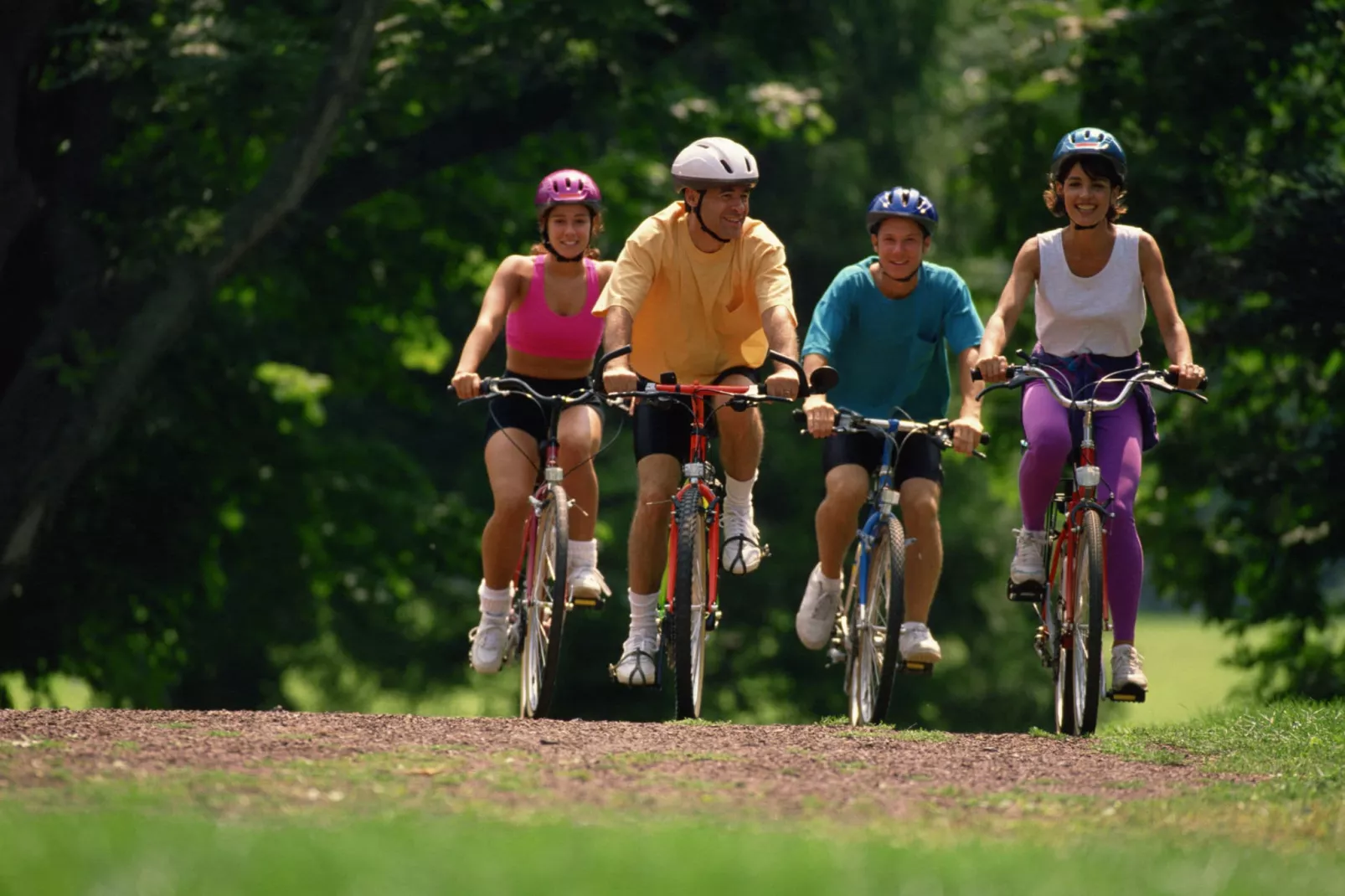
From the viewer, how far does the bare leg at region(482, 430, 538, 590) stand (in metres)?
9.36

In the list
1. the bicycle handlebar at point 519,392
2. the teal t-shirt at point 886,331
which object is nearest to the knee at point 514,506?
the bicycle handlebar at point 519,392


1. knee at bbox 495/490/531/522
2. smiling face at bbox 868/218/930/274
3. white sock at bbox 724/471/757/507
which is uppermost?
smiling face at bbox 868/218/930/274

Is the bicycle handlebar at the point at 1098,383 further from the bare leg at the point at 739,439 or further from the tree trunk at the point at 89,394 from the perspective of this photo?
the tree trunk at the point at 89,394

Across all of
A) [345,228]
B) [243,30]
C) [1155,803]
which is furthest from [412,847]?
[345,228]

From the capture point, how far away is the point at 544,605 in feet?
30.2

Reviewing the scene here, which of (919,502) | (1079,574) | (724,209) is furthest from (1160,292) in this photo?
(724,209)

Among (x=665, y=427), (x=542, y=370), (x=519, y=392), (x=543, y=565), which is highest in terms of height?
(x=542, y=370)

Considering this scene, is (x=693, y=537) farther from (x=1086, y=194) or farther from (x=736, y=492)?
(x=1086, y=194)

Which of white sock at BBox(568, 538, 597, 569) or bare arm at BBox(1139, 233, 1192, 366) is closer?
bare arm at BBox(1139, 233, 1192, 366)

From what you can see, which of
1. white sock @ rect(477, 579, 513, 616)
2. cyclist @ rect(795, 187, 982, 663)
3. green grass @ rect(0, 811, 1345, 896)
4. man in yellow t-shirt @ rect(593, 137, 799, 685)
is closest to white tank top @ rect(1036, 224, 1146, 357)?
cyclist @ rect(795, 187, 982, 663)

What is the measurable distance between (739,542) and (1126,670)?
1608 millimetres

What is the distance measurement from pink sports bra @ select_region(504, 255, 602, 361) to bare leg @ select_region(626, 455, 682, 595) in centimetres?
69

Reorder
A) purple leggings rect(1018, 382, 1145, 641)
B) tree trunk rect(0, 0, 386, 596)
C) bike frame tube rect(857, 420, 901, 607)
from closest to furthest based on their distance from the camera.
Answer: purple leggings rect(1018, 382, 1145, 641) → bike frame tube rect(857, 420, 901, 607) → tree trunk rect(0, 0, 386, 596)

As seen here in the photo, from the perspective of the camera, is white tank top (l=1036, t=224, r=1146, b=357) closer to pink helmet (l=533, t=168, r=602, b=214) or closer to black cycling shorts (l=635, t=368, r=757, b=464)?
black cycling shorts (l=635, t=368, r=757, b=464)
